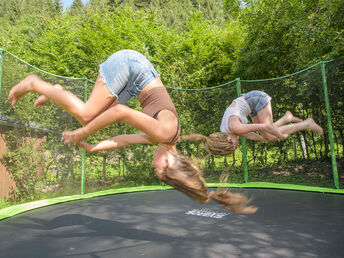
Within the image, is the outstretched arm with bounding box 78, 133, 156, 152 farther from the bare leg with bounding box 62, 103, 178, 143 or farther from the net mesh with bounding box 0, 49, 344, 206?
the net mesh with bounding box 0, 49, 344, 206

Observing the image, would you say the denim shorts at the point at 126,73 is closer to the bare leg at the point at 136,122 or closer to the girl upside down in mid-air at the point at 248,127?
the bare leg at the point at 136,122

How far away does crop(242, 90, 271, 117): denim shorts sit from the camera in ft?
8.75

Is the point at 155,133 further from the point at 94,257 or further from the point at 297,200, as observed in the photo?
the point at 297,200

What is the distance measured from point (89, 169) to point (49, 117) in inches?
40.7

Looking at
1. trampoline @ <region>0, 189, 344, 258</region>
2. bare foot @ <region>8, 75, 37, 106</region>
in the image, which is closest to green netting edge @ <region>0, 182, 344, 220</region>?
trampoline @ <region>0, 189, 344, 258</region>

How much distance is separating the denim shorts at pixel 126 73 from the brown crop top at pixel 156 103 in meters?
0.07

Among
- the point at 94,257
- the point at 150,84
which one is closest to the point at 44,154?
the point at 94,257

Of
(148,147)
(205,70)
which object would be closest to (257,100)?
(148,147)

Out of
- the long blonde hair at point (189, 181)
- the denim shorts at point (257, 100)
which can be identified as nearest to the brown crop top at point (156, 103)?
→ the long blonde hair at point (189, 181)

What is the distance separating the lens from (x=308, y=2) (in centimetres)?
528

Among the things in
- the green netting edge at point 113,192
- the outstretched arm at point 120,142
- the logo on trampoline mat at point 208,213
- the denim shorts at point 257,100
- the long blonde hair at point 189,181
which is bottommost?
the logo on trampoline mat at point 208,213

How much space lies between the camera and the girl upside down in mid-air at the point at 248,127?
2.30 metres

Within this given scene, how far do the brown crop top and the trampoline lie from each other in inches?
33.7

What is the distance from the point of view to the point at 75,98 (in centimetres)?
133
